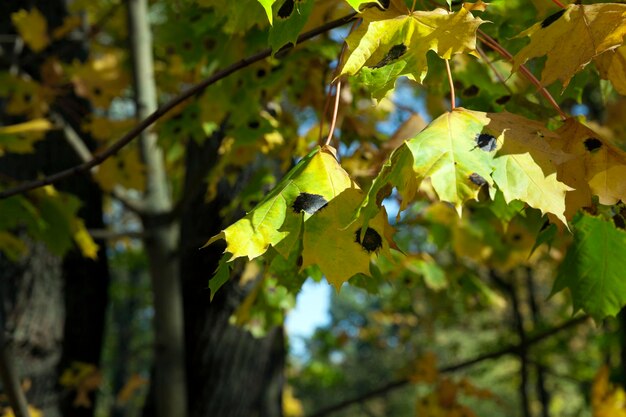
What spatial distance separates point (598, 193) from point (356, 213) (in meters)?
0.52

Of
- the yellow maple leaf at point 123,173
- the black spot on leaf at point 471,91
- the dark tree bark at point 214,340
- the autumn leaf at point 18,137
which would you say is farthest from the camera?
the yellow maple leaf at point 123,173

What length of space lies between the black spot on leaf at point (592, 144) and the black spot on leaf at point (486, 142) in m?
0.30

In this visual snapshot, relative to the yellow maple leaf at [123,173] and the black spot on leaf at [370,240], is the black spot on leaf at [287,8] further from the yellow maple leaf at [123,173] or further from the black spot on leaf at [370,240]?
the yellow maple leaf at [123,173]

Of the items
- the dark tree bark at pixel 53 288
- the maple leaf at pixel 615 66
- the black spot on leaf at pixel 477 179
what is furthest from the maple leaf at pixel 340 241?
the dark tree bark at pixel 53 288

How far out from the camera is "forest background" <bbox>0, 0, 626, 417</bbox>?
1.28 m

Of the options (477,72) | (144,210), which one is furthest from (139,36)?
(477,72)

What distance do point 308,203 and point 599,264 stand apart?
86 cm

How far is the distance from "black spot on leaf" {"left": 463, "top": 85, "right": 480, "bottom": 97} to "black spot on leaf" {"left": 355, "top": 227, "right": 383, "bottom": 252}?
43.9 inches

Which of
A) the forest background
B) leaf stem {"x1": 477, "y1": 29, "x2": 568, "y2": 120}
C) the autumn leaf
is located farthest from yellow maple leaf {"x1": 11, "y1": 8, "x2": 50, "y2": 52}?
leaf stem {"x1": 477, "y1": 29, "x2": 568, "y2": 120}

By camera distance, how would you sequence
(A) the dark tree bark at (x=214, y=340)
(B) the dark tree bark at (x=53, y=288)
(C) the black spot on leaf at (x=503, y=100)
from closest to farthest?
1. (C) the black spot on leaf at (x=503, y=100)
2. (A) the dark tree bark at (x=214, y=340)
3. (B) the dark tree bark at (x=53, y=288)

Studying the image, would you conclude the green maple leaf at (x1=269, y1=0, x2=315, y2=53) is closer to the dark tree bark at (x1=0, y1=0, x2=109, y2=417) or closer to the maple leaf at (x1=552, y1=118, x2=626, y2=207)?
the maple leaf at (x1=552, y1=118, x2=626, y2=207)

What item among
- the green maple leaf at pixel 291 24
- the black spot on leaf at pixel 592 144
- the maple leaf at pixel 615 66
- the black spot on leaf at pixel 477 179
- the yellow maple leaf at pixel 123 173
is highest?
the yellow maple leaf at pixel 123 173

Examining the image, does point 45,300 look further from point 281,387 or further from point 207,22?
point 207,22

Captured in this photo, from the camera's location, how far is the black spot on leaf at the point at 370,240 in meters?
1.29
